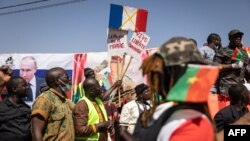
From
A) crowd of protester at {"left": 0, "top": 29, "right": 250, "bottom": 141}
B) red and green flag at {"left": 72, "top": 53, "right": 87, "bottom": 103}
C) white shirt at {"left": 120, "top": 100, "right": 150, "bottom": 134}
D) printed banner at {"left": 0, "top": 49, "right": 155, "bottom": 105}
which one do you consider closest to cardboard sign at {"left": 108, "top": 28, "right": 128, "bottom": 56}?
crowd of protester at {"left": 0, "top": 29, "right": 250, "bottom": 141}

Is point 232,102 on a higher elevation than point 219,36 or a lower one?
lower

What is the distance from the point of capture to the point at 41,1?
58.1 ft

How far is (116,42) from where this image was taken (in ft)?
21.7

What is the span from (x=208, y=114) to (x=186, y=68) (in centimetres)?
25

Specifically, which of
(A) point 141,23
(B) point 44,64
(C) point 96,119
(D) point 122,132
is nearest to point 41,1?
(B) point 44,64

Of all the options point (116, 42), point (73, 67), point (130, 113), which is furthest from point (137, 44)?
point (73, 67)

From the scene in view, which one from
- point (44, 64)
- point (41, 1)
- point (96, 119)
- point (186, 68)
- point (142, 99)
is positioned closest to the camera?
point (186, 68)

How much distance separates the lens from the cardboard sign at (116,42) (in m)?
6.60

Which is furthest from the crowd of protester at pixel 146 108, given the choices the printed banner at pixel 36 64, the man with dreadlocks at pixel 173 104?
the printed banner at pixel 36 64

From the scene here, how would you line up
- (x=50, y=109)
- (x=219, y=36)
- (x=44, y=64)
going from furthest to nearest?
(x=44, y=64), (x=219, y=36), (x=50, y=109)

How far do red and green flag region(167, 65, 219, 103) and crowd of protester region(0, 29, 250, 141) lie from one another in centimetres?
5

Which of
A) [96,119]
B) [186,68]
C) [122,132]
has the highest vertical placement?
[186,68]

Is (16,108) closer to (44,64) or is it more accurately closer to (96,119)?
(96,119)

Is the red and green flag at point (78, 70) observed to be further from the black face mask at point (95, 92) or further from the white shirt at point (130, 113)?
the black face mask at point (95, 92)
